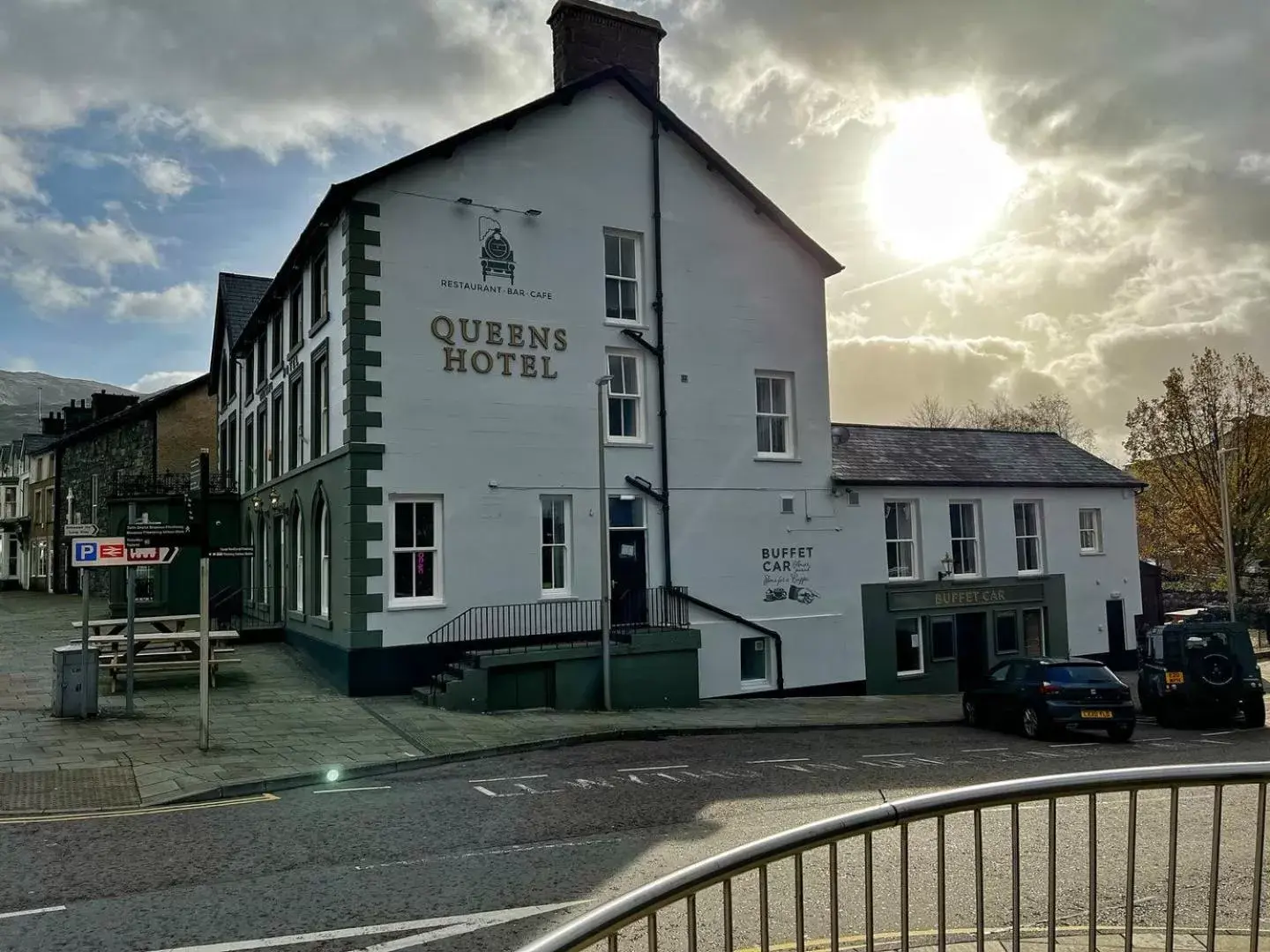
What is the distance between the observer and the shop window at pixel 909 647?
24828 mm

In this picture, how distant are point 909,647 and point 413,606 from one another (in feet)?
43.2

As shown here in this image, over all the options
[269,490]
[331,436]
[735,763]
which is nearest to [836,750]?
[735,763]

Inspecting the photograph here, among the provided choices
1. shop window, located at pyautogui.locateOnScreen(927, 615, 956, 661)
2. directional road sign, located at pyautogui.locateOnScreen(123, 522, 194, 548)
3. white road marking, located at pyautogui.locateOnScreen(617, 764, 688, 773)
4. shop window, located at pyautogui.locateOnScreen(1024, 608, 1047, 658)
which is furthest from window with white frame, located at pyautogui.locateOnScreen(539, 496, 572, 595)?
shop window, located at pyautogui.locateOnScreen(1024, 608, 1047, 658)

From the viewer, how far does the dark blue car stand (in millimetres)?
16641

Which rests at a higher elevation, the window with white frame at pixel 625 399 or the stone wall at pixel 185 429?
the stone wall at pixel 185 429

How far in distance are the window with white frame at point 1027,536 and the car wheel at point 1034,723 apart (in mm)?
10759

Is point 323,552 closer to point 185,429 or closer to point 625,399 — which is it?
point 625,399

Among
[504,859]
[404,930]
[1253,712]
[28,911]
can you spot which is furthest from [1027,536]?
[28,911]

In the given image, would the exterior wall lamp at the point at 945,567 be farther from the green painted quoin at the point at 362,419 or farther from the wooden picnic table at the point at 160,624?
the wooden picnic table at the point at 160,624

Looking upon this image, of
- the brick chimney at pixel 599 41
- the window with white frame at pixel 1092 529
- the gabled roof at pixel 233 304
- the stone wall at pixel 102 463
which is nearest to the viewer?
the brick chimney at pixel 599 41

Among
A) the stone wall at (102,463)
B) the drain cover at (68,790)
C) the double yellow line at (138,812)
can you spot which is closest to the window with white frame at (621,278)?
the double yellow line at (138,812)

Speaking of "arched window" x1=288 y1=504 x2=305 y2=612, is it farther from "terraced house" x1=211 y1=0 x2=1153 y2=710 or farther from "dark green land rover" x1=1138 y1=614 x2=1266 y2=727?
"dark green land rover" x1=1138 y1=614 x2=1266 y2=727

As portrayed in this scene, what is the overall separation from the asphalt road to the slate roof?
42.8 ft

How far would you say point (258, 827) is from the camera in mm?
9461
